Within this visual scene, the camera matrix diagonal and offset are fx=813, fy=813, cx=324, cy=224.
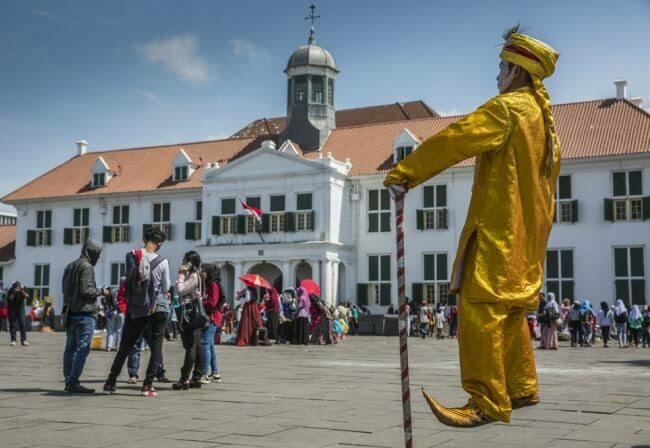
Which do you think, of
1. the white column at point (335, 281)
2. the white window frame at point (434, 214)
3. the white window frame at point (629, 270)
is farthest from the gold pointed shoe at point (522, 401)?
the white column at point (335, 281)

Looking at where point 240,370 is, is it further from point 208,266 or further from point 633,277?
point 633,277

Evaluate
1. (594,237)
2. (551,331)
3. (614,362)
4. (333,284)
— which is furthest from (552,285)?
(614,362)

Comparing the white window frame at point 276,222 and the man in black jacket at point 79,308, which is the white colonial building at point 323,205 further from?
the man in black jacket at point 79,308

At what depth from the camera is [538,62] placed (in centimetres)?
528

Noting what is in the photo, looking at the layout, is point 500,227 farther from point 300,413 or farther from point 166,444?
point 300,413

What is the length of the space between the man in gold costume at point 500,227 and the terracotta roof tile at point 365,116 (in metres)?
52.0

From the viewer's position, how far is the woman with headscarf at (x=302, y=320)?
2408cm

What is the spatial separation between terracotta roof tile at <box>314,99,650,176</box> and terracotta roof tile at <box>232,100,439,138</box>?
40.6ft

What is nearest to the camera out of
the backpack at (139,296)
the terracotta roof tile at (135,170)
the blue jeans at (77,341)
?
the backpack at (139,296)

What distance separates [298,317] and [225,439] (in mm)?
18412

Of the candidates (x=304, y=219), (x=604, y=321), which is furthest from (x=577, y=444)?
(x=304, y=219)

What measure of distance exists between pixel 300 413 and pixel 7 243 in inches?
2060

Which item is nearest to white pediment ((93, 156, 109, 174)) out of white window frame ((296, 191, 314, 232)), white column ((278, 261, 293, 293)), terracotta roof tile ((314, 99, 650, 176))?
terracotta roof tile ((314, 99, 650, 176))

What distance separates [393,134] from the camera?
44.0 metres
